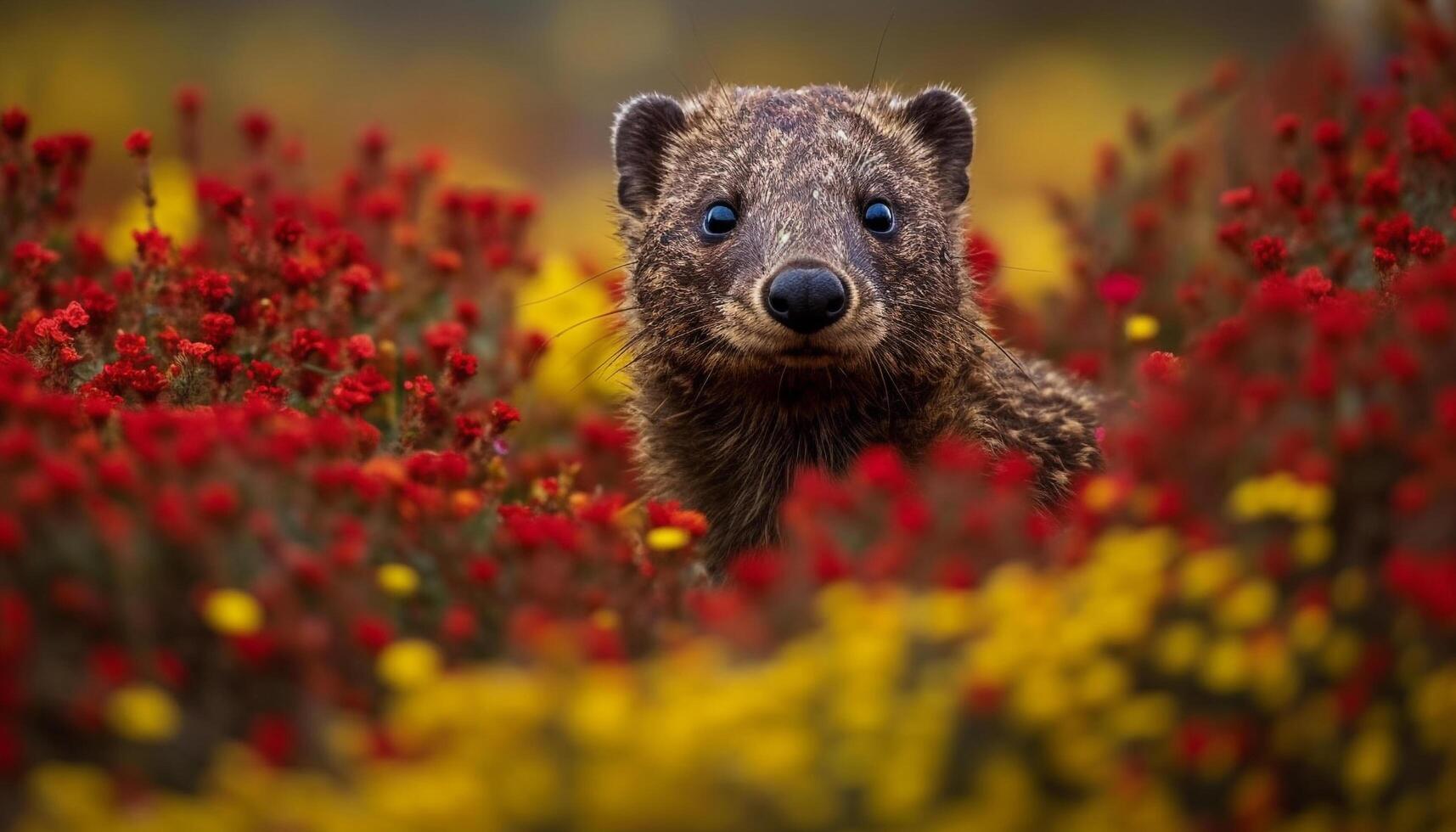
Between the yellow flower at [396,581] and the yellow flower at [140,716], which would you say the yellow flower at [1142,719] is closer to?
the yellow flower at [396,581]

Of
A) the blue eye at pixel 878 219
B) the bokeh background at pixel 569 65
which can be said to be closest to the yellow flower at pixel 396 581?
the blue eye at pixel 878 219

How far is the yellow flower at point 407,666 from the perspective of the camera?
3.09 m

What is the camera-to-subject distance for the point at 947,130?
6.07 meters

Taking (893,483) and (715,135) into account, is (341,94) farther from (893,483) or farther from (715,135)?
(893,483)

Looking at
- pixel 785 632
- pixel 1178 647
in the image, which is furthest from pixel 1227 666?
pixel 785 632

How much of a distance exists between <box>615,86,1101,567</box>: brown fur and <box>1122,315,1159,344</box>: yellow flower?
62 cm

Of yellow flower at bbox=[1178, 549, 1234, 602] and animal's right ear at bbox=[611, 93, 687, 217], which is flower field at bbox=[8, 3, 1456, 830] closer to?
yellow flower at bbox=[1178, 549, 1234, 602]

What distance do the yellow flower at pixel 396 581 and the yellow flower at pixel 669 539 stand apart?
0.76m

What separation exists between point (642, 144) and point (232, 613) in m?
3.51

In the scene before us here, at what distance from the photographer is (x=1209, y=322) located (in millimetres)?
6180

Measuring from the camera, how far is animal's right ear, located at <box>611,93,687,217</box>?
609 cm

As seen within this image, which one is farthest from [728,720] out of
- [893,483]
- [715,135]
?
[715,135]

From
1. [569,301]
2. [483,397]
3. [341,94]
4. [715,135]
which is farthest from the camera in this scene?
[341,94]

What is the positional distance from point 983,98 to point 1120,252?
7925 mm
